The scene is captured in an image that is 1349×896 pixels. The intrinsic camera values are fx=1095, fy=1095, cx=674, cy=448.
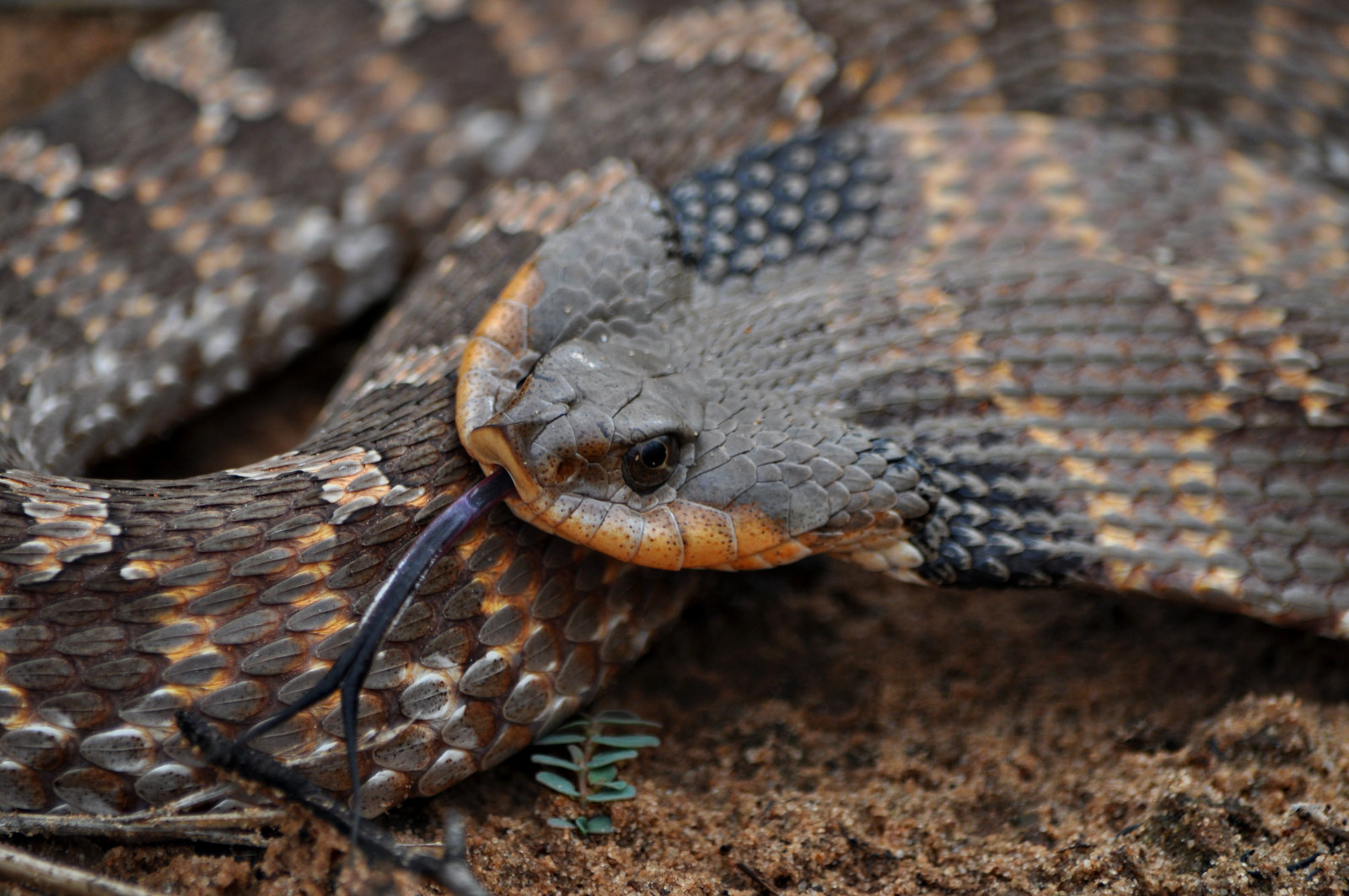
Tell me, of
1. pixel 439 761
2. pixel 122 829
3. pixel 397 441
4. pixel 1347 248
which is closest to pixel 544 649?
pixel 439 761

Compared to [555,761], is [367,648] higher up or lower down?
higher up

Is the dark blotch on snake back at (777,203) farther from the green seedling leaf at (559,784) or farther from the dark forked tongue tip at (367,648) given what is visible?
the green seedling leaf at (559,784)

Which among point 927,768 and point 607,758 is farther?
point 927,768

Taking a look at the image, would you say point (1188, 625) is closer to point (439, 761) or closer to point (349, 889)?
point (439, 761)

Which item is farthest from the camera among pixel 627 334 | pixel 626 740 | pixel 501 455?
pixel 627 334

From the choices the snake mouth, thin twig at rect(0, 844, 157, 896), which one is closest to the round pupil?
the snake mouth

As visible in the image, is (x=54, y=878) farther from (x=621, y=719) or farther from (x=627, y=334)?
(x=627, y=334)

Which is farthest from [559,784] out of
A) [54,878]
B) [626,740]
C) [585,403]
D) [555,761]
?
[54,878]
